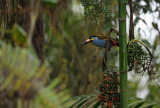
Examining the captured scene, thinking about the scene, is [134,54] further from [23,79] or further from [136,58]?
[23,79]

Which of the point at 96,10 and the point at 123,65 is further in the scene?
the point at 96,10

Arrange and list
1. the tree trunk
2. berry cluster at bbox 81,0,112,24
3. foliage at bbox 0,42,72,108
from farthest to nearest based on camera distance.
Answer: berry cluster at bbox 81,0,112,24 → the tree trunk → foliage at bbox 0,42,72,108

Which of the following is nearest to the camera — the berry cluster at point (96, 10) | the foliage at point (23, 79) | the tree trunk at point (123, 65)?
the foliage at point (23, 79)

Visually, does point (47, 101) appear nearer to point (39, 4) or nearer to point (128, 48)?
point (39, 4)

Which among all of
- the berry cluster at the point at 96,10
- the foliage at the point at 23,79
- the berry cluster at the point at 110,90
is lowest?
the berry cluster at the point at 110,90

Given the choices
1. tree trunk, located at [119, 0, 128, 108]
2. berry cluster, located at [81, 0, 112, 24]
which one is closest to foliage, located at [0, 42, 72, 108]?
tree trunk, located at [119, 0, 128, 108]

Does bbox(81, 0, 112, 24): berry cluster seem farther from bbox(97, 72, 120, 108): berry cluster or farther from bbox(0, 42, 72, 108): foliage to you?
bbox(0, 42, 72, 108): foliage

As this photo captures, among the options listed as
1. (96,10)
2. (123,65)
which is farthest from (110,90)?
(96,10)

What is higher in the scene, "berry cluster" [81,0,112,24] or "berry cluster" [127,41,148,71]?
"berry cluster" [81,0,112,24]

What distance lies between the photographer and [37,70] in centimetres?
43

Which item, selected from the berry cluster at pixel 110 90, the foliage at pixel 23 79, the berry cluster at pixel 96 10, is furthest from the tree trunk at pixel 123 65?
the foliage at pixel 23 79

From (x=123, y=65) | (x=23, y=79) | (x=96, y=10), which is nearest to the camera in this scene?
(x=23, y=79)

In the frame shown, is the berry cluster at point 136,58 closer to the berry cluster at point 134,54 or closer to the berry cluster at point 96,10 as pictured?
the berry cluster at point 134,54

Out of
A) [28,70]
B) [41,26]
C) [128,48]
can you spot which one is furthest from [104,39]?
[41,26]
